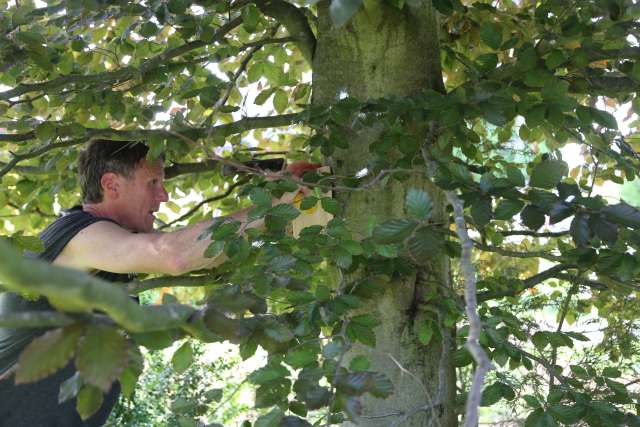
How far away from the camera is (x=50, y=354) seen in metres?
0.73

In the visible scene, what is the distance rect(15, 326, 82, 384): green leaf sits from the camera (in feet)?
2.39

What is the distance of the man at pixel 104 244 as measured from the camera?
223 cm

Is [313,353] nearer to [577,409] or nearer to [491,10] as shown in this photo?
[577,409]

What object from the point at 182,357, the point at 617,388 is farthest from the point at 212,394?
the point at 617,388

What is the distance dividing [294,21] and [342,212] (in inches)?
29.4

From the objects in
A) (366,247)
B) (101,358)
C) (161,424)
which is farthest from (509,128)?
(161,424)

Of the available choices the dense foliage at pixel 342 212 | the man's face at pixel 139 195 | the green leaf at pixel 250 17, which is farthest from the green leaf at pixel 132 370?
the man's face at pixel 139 195

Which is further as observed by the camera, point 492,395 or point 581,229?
point 492,395

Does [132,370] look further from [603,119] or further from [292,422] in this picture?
[603,119]

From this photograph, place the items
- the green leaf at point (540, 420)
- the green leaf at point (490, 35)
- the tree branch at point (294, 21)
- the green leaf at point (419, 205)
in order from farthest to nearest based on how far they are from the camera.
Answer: the tree branch at point (294, 21) → the green leaf at point (490, 35) → the green leaf at point (540, 420) → the green leaf at point (419, 205)

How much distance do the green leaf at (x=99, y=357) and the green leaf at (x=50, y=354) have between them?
12 millimetres

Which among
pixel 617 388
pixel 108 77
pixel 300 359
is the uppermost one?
pixel 108 77

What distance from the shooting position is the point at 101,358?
73 cm

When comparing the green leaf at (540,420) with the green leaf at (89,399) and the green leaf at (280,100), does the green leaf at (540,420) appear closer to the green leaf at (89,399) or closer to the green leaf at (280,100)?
the green leaf at (89,399)
